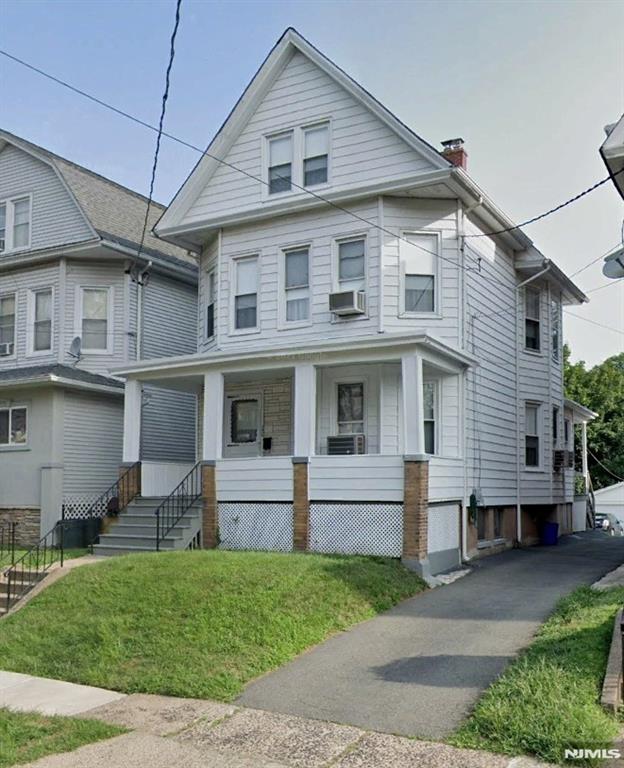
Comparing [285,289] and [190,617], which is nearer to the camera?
[190,617]

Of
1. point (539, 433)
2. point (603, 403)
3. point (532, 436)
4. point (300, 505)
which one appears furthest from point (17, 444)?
point (603, 403)

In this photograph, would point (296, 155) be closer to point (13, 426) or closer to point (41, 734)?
point (13, 426)

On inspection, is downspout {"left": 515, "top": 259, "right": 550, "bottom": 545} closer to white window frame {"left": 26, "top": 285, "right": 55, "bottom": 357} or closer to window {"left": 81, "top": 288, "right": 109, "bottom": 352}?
window {"left": 81, "top": 288, "right": 109, "bottom": 352}

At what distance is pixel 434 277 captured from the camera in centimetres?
1571

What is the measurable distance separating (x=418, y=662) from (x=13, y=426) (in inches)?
534

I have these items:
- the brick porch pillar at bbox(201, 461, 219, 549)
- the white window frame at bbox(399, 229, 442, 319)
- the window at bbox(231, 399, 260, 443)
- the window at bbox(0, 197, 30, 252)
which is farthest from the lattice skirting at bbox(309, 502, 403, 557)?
the window at bbox(0, 197, 30, 252)

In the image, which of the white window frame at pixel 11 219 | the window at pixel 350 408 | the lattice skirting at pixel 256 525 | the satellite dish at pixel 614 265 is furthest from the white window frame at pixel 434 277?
the white window frame at pixel 11 219

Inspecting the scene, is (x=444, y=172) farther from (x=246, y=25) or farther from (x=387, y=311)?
(x=246, y=25)

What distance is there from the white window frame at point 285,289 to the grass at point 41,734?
33.6 feet

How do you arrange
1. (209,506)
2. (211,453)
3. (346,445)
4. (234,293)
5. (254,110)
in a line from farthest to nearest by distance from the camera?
1. (254,110)
2. (234,293)
3. (346,445)
4. (211,453)
5. (209,506)

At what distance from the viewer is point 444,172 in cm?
1475

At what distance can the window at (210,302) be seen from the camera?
18.4 metres

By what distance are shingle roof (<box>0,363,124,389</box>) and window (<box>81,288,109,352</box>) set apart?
815 millimetres

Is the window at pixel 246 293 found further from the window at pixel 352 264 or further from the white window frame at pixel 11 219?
the white window frame at pixel 11 219
